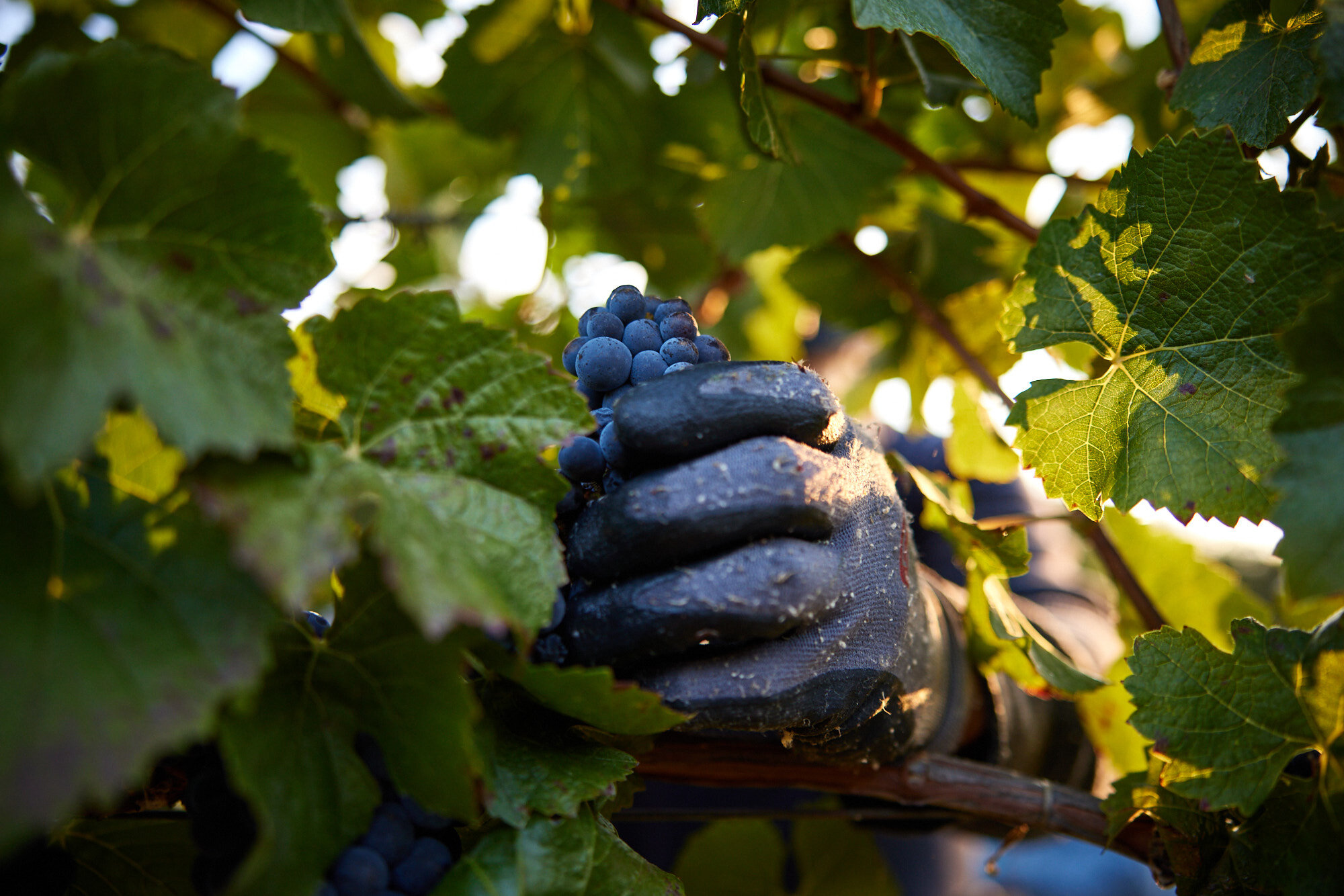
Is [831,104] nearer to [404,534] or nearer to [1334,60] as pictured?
[1334,60]

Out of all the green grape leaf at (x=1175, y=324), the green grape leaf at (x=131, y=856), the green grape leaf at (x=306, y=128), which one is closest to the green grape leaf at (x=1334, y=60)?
the green grape leaf at (x=1175, y=324)

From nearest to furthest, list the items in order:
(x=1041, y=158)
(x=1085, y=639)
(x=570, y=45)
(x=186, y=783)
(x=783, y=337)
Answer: (x=186, y=783), (x=570, y=45), (x=1085, y=639), (x=1041, y=158), (x=783, y=337)

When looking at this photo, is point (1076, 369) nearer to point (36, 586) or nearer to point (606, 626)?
point (606, 626)

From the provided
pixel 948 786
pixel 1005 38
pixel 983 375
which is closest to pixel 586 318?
pixel 1005 38

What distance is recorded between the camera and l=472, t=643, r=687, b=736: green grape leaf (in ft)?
1.57

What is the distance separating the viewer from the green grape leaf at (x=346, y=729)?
0.42 m

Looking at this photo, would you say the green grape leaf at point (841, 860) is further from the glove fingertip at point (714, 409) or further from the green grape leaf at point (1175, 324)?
the glove fingertip at point (714, 409)

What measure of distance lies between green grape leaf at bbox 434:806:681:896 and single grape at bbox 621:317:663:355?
1.14 ft

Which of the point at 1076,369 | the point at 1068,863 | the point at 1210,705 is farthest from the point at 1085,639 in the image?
the point at 1068,863

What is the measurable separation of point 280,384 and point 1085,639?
4.49 ft

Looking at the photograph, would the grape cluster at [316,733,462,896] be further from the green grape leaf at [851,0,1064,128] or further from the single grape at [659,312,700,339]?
the green grape leaf at [851,0,1064,128]

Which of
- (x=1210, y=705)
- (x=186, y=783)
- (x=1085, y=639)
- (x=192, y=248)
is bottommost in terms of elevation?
(x=1085, y=639)

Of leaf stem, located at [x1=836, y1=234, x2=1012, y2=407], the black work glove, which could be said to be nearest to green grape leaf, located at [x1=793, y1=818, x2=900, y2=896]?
the black work glove

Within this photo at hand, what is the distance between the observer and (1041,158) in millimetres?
1463
